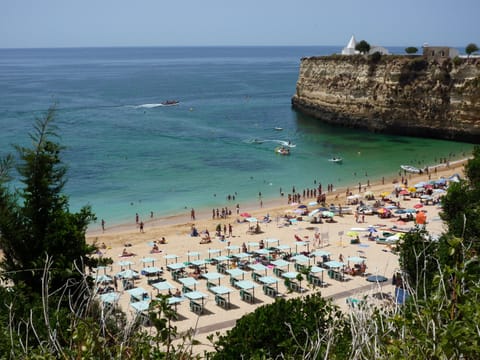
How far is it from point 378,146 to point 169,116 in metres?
28.2

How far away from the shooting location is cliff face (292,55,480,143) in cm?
4659

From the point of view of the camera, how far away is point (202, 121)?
6262 centimetres

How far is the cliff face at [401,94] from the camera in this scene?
1834 inches

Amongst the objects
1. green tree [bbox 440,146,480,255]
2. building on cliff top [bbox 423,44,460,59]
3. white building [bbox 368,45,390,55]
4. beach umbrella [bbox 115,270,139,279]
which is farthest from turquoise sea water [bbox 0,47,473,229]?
green tree [bbox 440,146,480,255]

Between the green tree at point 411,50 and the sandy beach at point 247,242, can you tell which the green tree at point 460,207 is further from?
the green tree at point 411,50

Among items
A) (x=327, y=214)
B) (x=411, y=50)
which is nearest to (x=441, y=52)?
(x=411, y=50)

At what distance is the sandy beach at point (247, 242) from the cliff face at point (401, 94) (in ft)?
55.6

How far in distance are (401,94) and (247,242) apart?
3220 centimetres

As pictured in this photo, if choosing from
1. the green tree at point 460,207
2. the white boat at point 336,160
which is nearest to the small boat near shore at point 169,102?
the white boat at point 336,160

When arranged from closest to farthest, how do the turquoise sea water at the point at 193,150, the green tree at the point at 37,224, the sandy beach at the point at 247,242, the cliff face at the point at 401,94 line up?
1. the green tree at the point at 37,224
2. the sandy beach at the point at 247,242
3. the turquoise sea water at the point at 193,150
4. the cliff face at the point at 401,94

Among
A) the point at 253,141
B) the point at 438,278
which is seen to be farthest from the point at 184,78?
the point at 438,278

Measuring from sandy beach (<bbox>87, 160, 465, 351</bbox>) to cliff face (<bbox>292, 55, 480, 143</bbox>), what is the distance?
17.0 metres

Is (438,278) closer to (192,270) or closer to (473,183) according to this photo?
(192,270)

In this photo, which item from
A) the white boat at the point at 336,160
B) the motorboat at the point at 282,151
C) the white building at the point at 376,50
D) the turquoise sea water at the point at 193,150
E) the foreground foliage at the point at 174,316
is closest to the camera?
the foreground foliage at the point at 174,316
